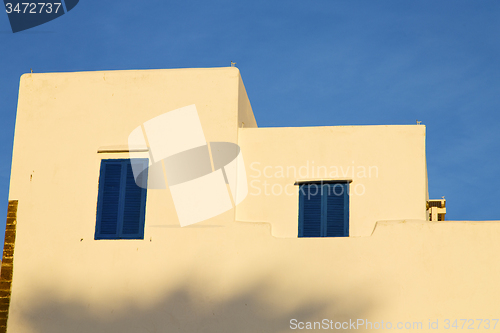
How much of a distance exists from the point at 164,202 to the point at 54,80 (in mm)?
3438

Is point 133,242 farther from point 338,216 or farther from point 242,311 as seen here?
point 338,216

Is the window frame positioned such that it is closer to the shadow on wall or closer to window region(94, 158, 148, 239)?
the shadow on wall

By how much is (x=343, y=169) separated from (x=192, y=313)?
3831mm

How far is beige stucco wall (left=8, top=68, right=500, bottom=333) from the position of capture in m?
9.71

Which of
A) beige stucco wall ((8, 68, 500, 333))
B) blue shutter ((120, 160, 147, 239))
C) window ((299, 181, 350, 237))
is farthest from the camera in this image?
window ((299, 181, 350, 237))

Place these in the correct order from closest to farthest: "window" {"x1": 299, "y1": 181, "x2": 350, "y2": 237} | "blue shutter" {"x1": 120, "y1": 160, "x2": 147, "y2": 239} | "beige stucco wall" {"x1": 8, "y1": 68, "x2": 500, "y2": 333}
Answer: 1. "beige stucco wall" {"x1": 8, "y1": 68, "x2": 500, "y2": 333}
2. "blue shutter" {"x1": 120, "y1": 160, "x2": 147, "y2": 239}
3. "window" {"x1": 299, "y1": 181, "x2": 350, "y2": 237}

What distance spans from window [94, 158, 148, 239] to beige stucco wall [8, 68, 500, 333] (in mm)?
167

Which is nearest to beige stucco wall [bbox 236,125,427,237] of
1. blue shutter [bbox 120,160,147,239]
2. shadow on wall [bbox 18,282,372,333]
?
shadow on wall [bbox 18,282,372,333]

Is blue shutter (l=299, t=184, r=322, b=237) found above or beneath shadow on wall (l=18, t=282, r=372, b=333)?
above

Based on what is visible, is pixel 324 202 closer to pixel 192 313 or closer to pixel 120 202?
pixel 192 313

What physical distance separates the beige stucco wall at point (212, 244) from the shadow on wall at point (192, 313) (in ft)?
0.07

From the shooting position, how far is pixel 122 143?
11117 mm

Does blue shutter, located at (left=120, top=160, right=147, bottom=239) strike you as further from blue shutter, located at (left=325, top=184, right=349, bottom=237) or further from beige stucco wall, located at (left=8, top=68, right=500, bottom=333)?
blue shutter, located at (left=325, top=184, right=349, bottom=237)

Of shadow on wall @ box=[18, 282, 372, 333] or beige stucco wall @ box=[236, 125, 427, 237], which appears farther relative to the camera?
beige stucco wall @ box=[236, 125, 427, 237]
